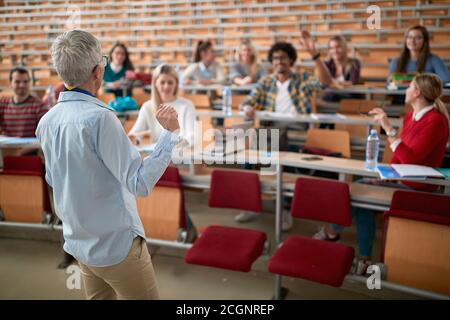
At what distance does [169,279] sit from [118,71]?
2957mm

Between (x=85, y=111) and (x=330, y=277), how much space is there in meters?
1.22

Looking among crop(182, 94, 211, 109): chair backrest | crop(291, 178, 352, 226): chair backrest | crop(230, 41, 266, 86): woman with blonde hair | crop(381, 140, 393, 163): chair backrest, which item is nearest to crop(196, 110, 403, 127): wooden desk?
crop(381, 140, 393, 163): chair backrest

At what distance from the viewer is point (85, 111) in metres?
1.13

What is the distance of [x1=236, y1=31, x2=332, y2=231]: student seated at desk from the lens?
126 inches

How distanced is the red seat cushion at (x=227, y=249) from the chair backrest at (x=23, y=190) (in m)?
1.08

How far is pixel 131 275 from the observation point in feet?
4.26

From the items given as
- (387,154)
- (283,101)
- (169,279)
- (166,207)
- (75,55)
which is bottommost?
(169,279)

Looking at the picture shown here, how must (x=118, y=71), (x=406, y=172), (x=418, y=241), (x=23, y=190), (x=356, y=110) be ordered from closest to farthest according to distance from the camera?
(x=418, y=241) → (x=406, y=172) → (x=23, y=190) → (x=356, y=110) → (x=118, y=71)

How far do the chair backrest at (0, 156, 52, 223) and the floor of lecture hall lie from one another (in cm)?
28

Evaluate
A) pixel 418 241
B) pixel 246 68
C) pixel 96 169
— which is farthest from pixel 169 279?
pixel 246 68

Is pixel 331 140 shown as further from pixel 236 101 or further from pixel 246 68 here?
pixel 246 68

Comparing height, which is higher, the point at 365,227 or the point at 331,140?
the point at 331,140

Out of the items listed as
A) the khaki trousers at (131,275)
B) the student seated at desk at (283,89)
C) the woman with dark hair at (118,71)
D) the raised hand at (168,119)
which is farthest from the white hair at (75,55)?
the woman with dark hair at (118,71)
